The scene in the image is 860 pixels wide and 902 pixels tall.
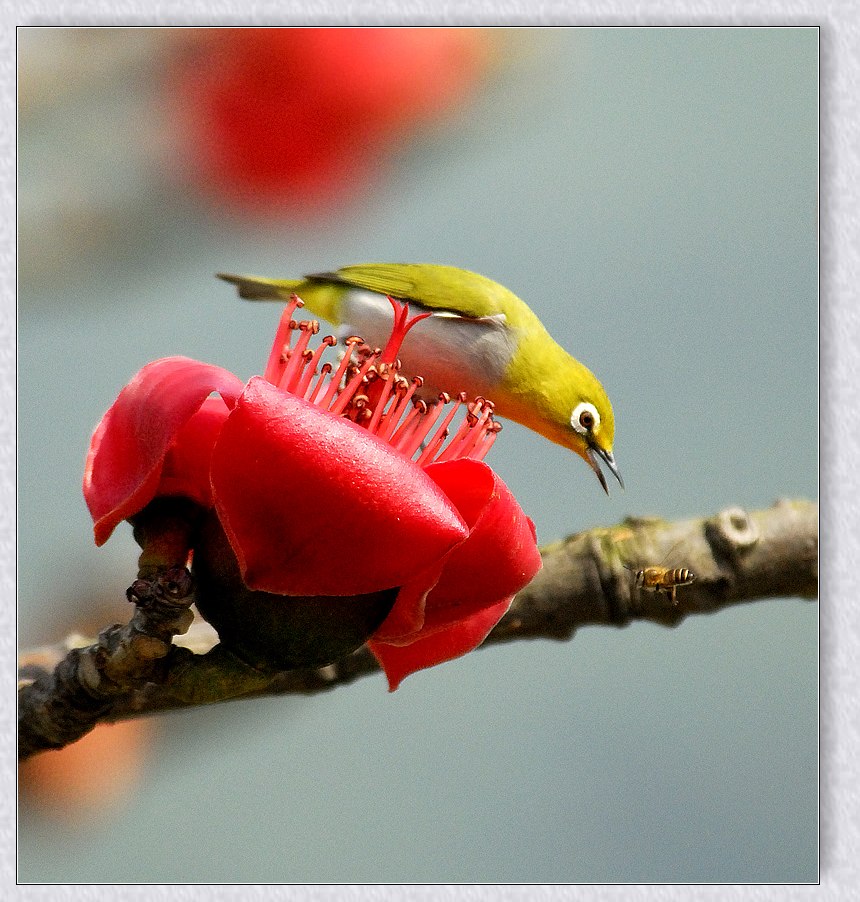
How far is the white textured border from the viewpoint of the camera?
0.98m

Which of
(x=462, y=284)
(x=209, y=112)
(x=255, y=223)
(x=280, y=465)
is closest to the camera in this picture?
(x=280, y=465)

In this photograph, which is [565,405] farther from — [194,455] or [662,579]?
[194,455]

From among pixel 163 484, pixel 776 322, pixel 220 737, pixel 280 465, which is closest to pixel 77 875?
pixel 220 737

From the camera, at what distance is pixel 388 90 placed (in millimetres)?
999

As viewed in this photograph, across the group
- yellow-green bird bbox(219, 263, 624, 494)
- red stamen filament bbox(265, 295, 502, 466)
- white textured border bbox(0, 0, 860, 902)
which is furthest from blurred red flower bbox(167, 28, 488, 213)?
red stamen filament bbox(265, 295, 502, 466)

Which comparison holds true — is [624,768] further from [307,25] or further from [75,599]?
[307,25]

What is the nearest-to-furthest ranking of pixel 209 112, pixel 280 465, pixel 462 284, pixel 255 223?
pixel 280 465 → pixel 209 112 → pixel 255 223 → pixel 462 284

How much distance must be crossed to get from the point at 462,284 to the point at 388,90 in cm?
38

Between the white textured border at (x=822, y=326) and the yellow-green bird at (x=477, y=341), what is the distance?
0.31m

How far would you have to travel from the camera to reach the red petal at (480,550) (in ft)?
1.90

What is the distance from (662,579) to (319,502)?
50cm

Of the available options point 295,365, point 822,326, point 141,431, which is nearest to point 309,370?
point 295,365

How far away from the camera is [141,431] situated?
590 millimetres

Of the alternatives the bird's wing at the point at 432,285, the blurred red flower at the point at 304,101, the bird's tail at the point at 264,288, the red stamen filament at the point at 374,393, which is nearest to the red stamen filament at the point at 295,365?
the red stamen filament at the point at 374,393
